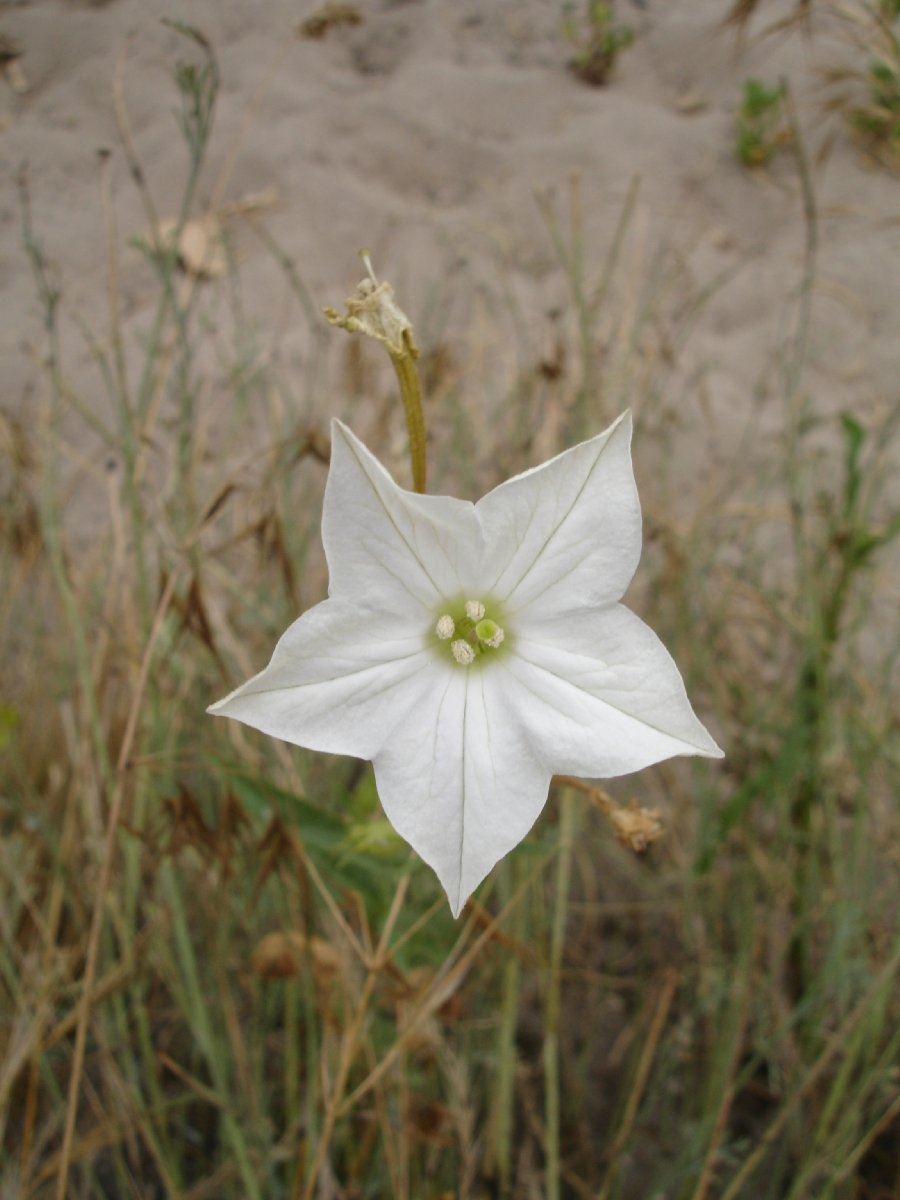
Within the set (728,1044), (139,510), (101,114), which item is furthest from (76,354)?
(728,1044)

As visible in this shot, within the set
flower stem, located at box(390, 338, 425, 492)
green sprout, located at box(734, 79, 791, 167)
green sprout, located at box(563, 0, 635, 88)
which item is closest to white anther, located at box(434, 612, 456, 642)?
flower stem, located at box(390, 338, 425, 492)

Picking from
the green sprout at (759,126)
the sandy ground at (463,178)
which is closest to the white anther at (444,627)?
the sandy ground at (463,178)

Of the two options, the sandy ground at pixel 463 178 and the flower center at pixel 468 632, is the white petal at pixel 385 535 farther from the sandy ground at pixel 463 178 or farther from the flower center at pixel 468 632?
the sandy ground at pixel 463 178

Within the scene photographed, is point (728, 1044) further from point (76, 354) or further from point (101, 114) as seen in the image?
point (101, 114)

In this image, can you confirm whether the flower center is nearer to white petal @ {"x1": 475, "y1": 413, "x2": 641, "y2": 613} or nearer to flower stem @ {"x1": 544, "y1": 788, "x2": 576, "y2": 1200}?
white petal @ {"x1": 475, "y1": 413, "x2": 641, "y2": 613}

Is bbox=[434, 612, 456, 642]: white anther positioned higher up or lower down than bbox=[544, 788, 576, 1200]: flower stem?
higher up

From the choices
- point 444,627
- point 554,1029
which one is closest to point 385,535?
point 444,627
